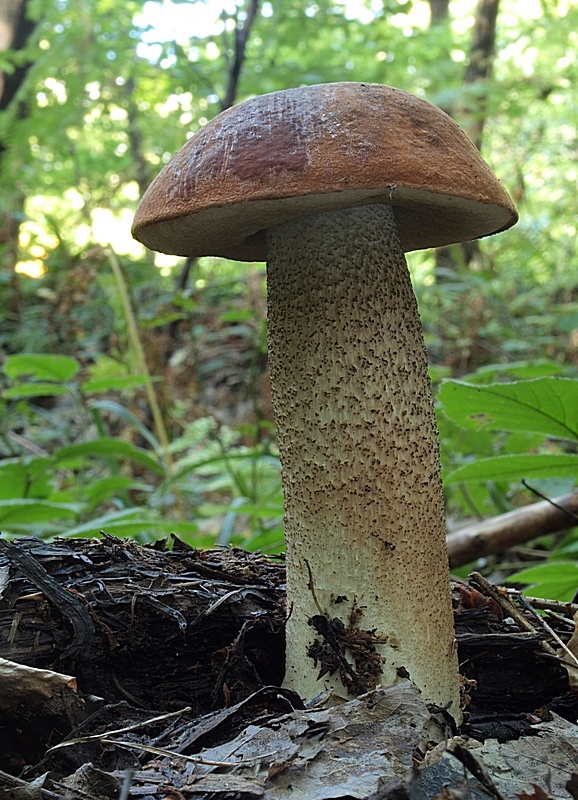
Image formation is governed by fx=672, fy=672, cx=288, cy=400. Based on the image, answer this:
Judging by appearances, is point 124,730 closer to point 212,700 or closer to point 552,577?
point 212,700

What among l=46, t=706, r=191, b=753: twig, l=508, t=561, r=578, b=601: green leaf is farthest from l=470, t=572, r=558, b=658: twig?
l=46, t=706, r=191, b=753: twig

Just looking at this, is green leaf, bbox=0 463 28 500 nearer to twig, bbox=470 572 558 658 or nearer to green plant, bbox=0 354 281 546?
green plant, bbox=0 354 281 546

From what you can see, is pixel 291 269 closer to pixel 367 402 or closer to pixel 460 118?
pixel 367 402

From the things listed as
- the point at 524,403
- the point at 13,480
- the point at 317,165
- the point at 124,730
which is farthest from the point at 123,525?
the point at 317,165

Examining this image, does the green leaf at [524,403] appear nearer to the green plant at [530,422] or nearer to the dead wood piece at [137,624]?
the green plant at [530,422]

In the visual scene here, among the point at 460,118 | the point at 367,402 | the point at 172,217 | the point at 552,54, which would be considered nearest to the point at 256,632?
the point at 367,402

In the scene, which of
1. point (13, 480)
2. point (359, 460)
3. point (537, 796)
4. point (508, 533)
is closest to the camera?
point (537, 796)
